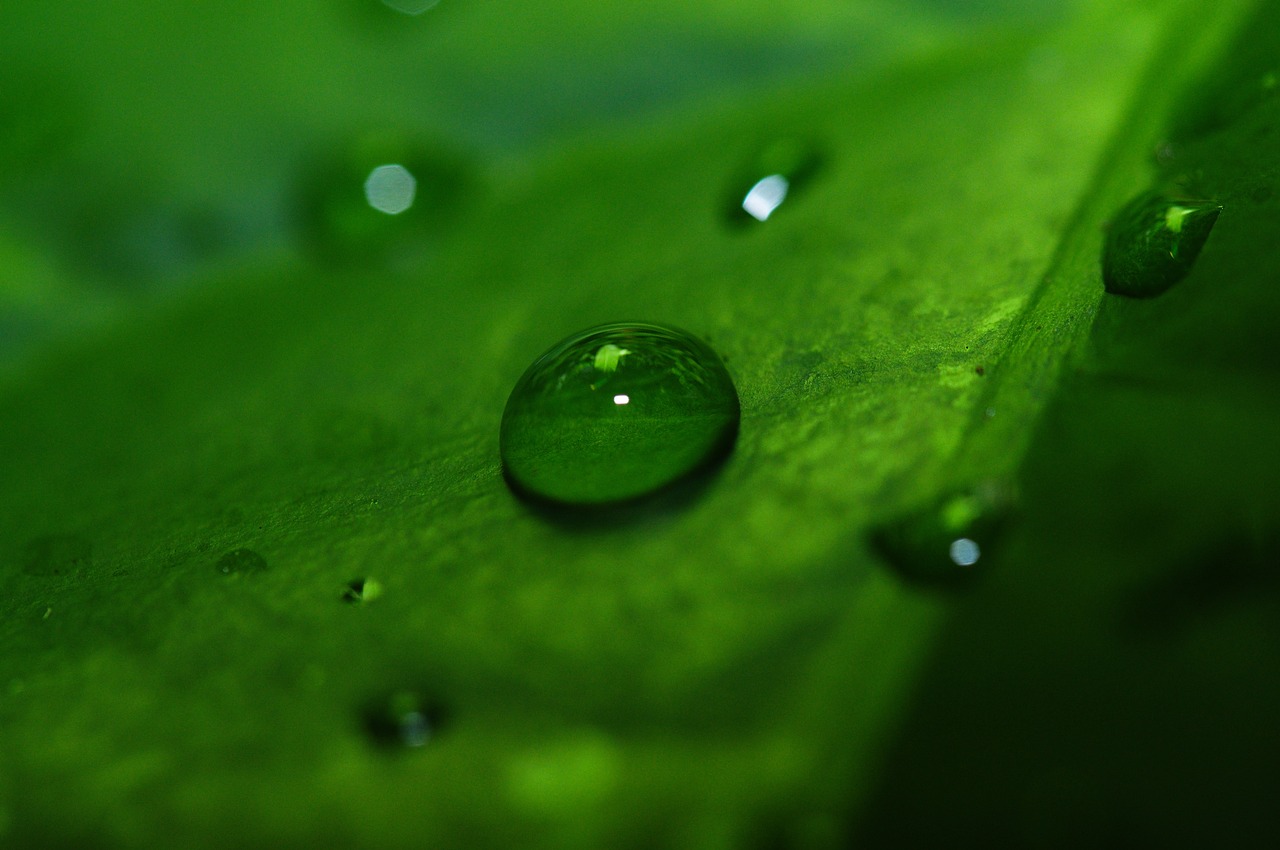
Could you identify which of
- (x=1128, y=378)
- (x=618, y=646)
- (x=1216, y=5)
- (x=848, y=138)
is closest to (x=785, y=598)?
(x=618, y=646)

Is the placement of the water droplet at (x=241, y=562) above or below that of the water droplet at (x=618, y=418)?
below

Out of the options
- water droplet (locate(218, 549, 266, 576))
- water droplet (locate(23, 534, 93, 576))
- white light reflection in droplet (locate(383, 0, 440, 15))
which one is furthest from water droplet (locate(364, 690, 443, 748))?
white light reflection in droplet (locate(383, 0, 440, 15))

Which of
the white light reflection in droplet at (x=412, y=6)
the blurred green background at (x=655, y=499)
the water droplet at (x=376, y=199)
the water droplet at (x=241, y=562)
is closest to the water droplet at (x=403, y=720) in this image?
the blurred green background at (x=655, y=499)

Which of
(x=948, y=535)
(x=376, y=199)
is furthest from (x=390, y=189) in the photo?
(x=948, y=535)

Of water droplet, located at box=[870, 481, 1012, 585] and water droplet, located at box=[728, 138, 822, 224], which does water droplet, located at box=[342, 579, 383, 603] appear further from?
water droplet, located at box=[728, 138, 822, 224]

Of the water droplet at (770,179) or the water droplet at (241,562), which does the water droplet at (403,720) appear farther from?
the water droplet at (770,179)

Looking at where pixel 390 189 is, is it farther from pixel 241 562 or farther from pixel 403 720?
pixel 403 720
